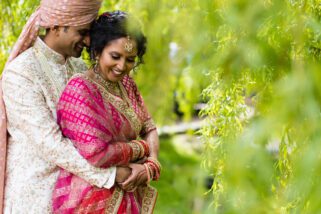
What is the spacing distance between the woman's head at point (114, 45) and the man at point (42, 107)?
0.21 ft

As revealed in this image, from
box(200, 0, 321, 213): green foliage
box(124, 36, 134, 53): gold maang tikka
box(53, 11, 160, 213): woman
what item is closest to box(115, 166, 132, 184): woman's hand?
box(53, 11, 160, 213): woman

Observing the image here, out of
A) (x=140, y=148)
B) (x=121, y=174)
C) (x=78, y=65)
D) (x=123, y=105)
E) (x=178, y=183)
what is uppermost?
(x=78, y=65)

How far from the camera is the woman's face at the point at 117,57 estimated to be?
2.21m

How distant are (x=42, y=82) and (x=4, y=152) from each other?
0.90 feet

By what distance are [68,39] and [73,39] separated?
2cm

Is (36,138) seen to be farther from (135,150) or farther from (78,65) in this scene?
(78,65)

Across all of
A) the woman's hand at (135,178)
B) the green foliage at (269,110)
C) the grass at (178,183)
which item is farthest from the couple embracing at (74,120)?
the green foliage at (269,110)

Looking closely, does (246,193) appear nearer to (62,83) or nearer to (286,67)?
(286,67)

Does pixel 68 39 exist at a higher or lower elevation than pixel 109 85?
higher

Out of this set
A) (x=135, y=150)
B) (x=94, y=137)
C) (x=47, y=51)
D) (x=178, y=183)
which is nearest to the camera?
(x=178, y=183)

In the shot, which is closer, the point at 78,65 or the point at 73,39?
the point at 73,39

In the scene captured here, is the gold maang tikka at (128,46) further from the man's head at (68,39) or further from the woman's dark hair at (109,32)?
the man's head at (68,39)

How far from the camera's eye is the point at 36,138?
218 cm

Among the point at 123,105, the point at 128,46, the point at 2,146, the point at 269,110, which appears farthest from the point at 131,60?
the point at 269,110
